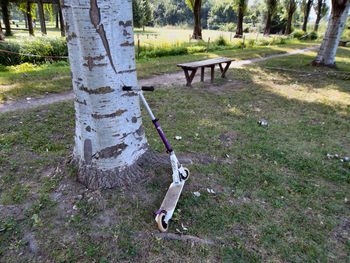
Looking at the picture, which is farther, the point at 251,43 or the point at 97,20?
the point at 251,43

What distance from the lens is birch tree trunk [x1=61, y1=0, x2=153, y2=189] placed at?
2.24m

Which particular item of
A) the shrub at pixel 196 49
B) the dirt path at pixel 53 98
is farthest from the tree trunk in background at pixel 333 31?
the shrub at pixel 196 49

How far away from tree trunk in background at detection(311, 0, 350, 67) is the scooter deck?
11.5 meters

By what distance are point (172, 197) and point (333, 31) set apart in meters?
11.7

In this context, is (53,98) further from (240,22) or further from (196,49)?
(240,22)

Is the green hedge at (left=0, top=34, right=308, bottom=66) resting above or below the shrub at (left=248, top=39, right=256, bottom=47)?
below

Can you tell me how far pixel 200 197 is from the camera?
2959mm

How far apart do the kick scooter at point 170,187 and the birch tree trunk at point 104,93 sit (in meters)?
0.23

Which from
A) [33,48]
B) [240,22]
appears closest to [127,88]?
[33,48]

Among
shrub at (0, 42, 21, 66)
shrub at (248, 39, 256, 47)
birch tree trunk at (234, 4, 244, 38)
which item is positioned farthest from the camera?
birch tree trunk at (234, 4, 244, 38)

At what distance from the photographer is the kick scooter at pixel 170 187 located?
245cm

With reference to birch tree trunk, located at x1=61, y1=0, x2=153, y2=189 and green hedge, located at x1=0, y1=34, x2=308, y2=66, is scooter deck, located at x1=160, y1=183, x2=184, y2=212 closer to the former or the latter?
birch tree trunk, located at x1=61, y1=0, x2=153, y2=189

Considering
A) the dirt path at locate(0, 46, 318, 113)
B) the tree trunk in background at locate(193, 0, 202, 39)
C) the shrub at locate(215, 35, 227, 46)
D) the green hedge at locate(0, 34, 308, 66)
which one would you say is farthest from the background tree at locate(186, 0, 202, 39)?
the dirt path at locate(0, 46, 318, 113)

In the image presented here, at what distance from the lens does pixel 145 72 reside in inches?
378
